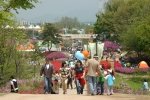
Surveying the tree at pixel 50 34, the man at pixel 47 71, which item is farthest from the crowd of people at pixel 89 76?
the tree at pixel 50 34

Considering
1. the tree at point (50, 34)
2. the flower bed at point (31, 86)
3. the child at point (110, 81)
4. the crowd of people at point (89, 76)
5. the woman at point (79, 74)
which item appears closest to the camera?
the crowd of people at point (89, 76)

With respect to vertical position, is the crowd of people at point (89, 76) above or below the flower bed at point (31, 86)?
above

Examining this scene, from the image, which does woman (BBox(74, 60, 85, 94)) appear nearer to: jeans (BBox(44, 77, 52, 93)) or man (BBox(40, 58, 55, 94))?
man (BBox(40, 58, 55, 94))

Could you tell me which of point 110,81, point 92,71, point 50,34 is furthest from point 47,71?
point 50,34

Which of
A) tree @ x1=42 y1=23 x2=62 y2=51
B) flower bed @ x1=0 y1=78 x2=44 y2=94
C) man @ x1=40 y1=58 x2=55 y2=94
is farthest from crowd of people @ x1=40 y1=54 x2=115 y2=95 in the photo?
tree @ x1=42 y1=23 x2=62 y2=51

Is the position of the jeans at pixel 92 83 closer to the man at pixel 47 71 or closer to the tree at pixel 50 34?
the man at pixel 47 71

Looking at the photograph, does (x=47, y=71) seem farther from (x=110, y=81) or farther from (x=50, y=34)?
(x=50, y=34)

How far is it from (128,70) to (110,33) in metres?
43.1

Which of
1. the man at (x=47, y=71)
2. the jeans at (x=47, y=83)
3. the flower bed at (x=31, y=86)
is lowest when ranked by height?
the flower bed at (x=31, y=86)

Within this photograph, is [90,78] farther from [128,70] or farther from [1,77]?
[128,70]

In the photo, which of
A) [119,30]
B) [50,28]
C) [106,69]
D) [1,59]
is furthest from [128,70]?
[50,28]

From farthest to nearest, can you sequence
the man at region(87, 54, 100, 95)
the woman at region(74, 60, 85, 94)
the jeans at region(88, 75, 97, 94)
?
1. the woman at region(74, 60, 85, 94)
2. the jeans at region(88, 75, 97, 94)
3. the man at region(87, 54, 100, 95)

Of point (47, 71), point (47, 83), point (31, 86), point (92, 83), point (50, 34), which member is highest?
point (50, 34)

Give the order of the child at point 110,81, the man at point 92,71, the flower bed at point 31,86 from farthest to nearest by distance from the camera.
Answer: the flower bed at point 31,86, the child at point 110,81, the man at point 92,71
